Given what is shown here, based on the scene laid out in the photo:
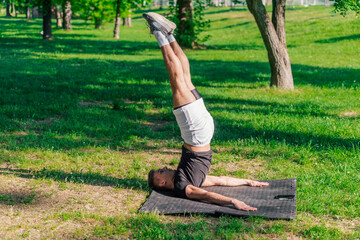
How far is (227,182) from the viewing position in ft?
19.1

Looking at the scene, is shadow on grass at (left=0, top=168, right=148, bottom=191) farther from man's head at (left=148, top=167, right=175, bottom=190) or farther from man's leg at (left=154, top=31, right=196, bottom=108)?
man's leg at (left=154, top=31, right=196, bottom=108)

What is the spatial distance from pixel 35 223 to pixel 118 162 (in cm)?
224

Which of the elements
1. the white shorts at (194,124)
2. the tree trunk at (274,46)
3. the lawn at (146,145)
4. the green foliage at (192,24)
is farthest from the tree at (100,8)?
the white shorts at (194,124)

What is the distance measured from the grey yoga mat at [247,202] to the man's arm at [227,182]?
0.20ft

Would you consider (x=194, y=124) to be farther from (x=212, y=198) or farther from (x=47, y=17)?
(x=47, y=17)

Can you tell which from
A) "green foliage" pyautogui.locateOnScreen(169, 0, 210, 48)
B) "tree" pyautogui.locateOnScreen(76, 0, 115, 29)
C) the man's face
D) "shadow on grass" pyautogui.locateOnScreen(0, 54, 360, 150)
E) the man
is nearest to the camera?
the man

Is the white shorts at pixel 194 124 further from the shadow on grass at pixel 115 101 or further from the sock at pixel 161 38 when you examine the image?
the shadow on grass at pixel 115 101

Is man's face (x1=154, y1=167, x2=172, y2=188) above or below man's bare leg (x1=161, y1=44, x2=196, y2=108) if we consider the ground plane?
below

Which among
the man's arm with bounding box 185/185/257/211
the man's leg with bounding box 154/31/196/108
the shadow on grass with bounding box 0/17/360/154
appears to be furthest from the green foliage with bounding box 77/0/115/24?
the man's arm with bounding box 185/185/257/211

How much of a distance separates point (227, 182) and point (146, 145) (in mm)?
2315

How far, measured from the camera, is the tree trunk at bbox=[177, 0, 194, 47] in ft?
73.7

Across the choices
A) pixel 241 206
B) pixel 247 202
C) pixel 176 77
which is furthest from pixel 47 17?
pixel 241 206

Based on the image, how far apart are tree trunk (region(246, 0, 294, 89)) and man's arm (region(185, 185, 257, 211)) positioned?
7.45 m

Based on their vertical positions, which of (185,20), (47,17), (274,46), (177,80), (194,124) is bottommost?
(194,124)
